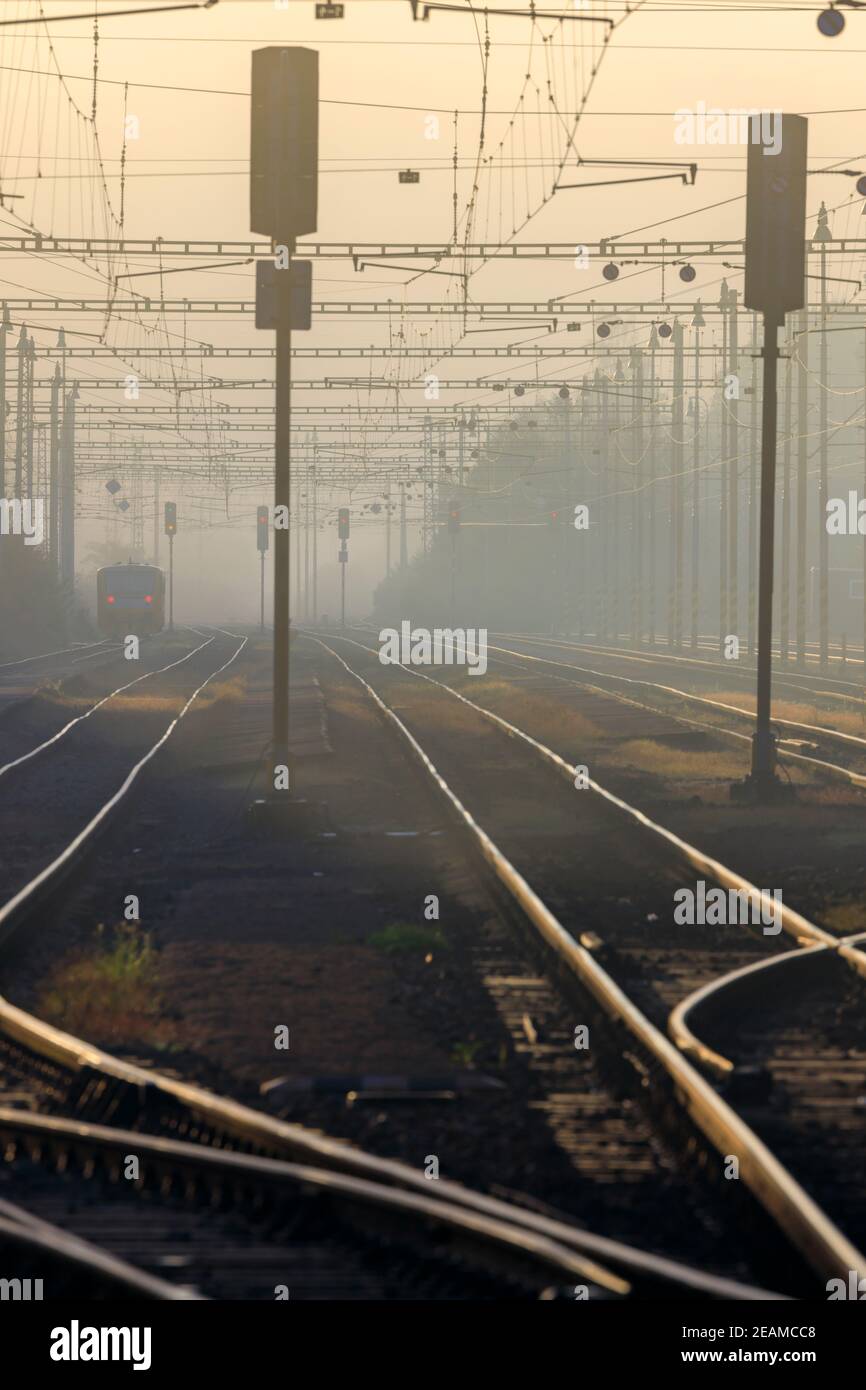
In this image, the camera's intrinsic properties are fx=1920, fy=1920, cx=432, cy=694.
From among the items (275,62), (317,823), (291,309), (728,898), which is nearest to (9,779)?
(317,823)

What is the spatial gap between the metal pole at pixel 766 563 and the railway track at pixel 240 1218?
12.3 metres

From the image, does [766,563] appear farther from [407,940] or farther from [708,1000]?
[708,1000]

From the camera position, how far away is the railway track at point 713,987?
6.69 meters

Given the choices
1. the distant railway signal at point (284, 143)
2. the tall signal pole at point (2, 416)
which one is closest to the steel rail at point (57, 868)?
the distant railway signal at point (284, 143)

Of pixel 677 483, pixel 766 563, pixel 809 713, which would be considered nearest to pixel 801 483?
pixel 677 483

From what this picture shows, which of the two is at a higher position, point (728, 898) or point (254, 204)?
point (254, 204)

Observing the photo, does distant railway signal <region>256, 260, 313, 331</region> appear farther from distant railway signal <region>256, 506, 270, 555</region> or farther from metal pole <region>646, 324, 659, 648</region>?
distant railway signal <region>256, 506, 270, 555</region>

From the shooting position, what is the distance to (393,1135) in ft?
24.8

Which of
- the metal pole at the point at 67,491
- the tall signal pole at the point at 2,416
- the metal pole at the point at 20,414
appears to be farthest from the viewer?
the metal pole at the point at 67,491

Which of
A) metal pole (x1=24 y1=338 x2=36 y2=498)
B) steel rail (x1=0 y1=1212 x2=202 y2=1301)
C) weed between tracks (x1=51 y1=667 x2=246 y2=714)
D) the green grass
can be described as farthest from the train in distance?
steel rail (x1=0 y1=1212 x2=202 y2=1301)

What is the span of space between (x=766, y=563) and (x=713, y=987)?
1026cm

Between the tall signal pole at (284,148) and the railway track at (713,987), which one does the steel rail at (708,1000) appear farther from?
the tall signal pole at (284,148)
